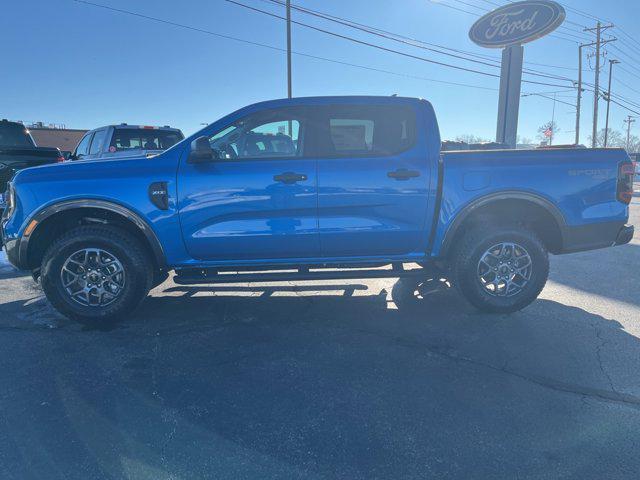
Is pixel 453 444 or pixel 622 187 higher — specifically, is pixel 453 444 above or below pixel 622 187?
below

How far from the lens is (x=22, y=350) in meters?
Answer: 3.37

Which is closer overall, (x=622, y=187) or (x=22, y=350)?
(x=22, y=350)

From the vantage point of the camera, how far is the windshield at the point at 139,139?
8.76 meters

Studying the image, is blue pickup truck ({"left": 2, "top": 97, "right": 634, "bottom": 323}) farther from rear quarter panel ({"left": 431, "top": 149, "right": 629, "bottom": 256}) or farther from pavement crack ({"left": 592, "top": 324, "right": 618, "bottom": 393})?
pavement crack ({"left": 592, "top": 324, "right": 618, "bottom": 393})

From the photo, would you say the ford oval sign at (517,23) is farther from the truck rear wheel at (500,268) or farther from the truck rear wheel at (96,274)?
the truck rear wheel at (96,274)

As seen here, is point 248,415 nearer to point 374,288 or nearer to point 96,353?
point 96,353

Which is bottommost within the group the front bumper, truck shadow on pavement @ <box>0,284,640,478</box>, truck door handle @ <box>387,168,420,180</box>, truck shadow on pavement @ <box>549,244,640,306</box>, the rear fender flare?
truck shadow on pavement @ <box>0,284,640,478</box>

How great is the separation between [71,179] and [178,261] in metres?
1.14

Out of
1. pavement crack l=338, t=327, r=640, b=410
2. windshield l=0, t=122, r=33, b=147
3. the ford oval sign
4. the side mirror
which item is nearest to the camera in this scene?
pavement crack l=338, t=327, r=640, b=410

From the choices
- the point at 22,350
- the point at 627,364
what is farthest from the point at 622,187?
the point at 22,350

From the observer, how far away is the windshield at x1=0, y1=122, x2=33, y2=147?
26.0ft

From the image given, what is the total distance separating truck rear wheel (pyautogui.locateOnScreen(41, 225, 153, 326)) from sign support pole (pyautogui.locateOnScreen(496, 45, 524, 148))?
1959cm

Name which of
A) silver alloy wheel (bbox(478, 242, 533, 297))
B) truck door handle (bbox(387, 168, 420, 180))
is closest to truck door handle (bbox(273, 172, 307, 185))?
truck door handle (bbox(387, 168, 420, 180))

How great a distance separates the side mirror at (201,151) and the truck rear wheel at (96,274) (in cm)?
95
